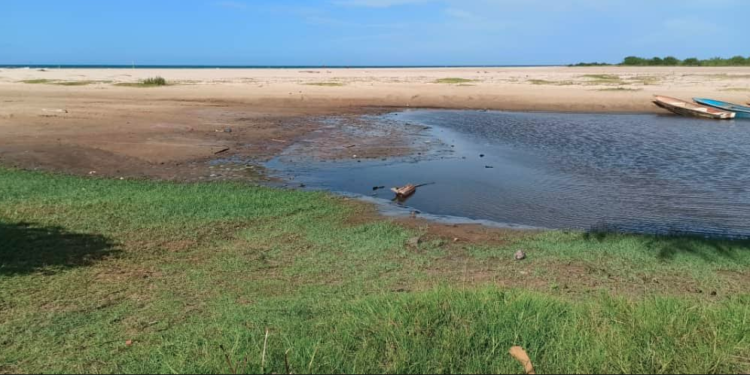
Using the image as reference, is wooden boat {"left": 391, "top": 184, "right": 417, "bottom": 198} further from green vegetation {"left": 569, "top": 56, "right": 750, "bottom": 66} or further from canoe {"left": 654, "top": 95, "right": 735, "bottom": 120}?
green vegetation {"left": 569, "top": 56, "right": 750, "bottom": 66}

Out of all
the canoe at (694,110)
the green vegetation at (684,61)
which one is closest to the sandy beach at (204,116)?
the canoe at (694,110)

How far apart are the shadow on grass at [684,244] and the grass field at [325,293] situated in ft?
0.13

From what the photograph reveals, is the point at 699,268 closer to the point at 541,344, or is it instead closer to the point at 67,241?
the point at 541,344

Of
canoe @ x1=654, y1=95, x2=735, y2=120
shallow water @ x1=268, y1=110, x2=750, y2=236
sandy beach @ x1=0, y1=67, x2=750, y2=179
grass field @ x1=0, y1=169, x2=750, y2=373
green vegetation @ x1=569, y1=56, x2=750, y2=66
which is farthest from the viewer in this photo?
green vegetation @ x1=569, y1=56, x2=750, y2=66

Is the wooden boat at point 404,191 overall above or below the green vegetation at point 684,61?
below

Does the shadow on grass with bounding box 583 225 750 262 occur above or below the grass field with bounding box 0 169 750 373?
below

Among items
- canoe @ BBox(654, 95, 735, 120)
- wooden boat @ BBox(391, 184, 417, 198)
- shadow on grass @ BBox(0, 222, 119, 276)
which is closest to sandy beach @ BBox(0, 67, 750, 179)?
canoe @ BBox(654, 95, 735, 120)

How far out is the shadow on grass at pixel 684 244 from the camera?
24.5ft

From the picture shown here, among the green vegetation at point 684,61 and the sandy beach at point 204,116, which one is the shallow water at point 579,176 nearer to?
the sandy beach at point 204,116

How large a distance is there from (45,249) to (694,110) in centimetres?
2719

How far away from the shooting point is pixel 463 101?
3328 cm

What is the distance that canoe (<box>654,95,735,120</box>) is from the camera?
25750 millimetres

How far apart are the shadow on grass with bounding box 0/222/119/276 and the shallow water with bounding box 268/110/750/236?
221 inches

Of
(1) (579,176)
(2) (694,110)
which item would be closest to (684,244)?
(1) (579,176)
